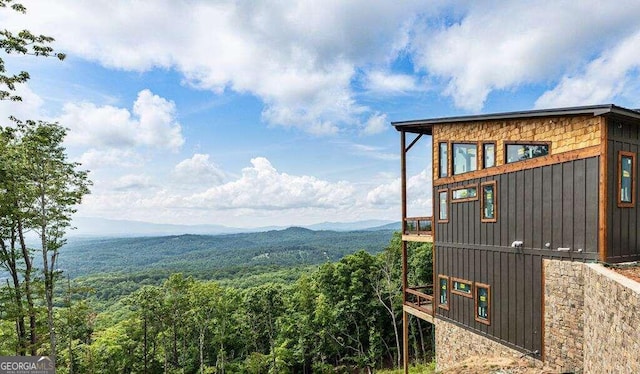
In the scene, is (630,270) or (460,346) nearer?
(630,270)

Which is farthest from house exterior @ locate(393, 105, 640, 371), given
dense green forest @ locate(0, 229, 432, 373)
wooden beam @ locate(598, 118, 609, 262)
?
dense green forest @ locate(0, 229, 432, 373)

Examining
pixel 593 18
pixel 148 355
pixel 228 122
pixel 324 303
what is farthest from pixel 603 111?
pixel 228 122

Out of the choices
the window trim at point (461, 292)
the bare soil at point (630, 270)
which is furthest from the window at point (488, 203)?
the bare soil at point (630, 270)

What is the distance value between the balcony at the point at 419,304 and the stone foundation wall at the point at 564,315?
409 centimetres

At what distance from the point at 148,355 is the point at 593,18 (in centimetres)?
3041

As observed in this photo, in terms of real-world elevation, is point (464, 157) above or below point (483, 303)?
above

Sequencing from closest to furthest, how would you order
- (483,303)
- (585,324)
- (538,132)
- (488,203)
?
1. (585,324)
2. (538,132)
3. (488,203)
4. (483,303)

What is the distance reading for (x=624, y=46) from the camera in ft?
42.4

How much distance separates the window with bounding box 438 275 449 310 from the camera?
998 centimetres

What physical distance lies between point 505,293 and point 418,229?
12.0 feet

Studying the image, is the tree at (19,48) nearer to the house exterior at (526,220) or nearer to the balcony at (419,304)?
the house exterior at (526,220)

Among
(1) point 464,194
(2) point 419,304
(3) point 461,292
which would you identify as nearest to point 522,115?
(1) point 464,194

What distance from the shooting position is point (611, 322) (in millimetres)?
4387

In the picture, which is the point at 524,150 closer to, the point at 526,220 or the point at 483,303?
the point at 526,220
